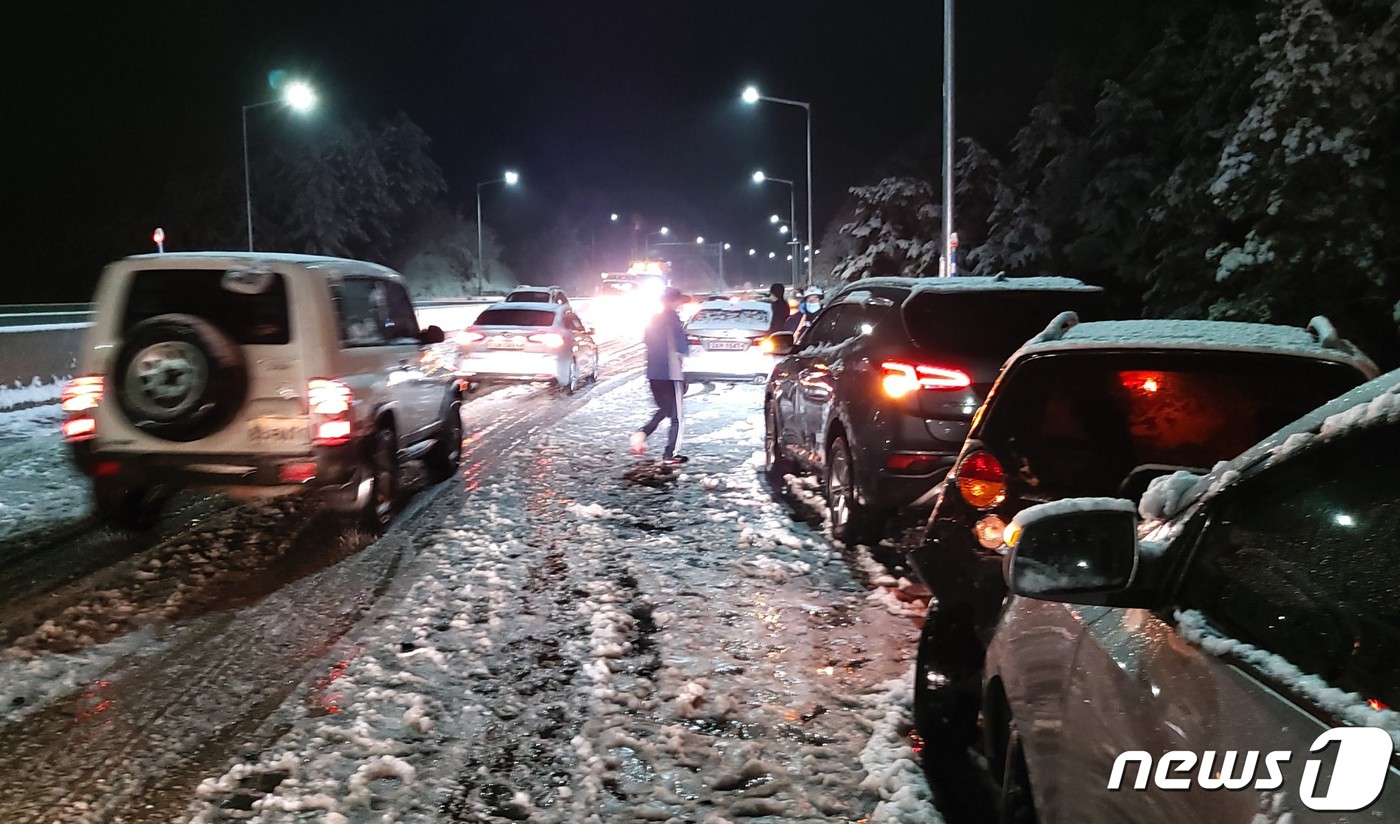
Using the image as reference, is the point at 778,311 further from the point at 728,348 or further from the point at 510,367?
the point at 510,367

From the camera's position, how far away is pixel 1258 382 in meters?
4.59

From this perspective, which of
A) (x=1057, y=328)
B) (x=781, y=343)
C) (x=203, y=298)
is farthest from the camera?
(x=781, y=343)

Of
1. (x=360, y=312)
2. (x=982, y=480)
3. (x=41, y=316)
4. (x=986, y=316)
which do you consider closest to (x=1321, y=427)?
(x=982, y=480)

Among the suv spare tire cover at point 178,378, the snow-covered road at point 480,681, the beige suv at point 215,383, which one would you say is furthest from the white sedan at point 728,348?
the suv spare tire cover at point 178,378

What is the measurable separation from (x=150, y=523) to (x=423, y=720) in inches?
174

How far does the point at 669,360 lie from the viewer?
37.9 feet

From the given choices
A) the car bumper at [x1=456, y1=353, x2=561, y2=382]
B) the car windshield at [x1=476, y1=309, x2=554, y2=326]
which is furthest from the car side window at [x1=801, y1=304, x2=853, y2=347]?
the car windshield at [x1=476, y1=309, x2=554, y2=326]

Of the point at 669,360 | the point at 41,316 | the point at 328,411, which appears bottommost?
the point at 328,411

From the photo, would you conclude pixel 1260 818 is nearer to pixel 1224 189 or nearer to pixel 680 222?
pixel 1224 189

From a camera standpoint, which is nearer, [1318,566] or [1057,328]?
[1318,566]

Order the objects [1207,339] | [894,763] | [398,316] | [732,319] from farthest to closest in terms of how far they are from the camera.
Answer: [732,319]
[398,316]
[1207,339]
[894,763]

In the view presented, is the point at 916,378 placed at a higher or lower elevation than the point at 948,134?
lower

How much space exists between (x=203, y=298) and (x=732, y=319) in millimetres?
11816

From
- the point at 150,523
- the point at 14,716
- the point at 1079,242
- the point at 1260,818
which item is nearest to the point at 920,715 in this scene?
the point at 1260,818
